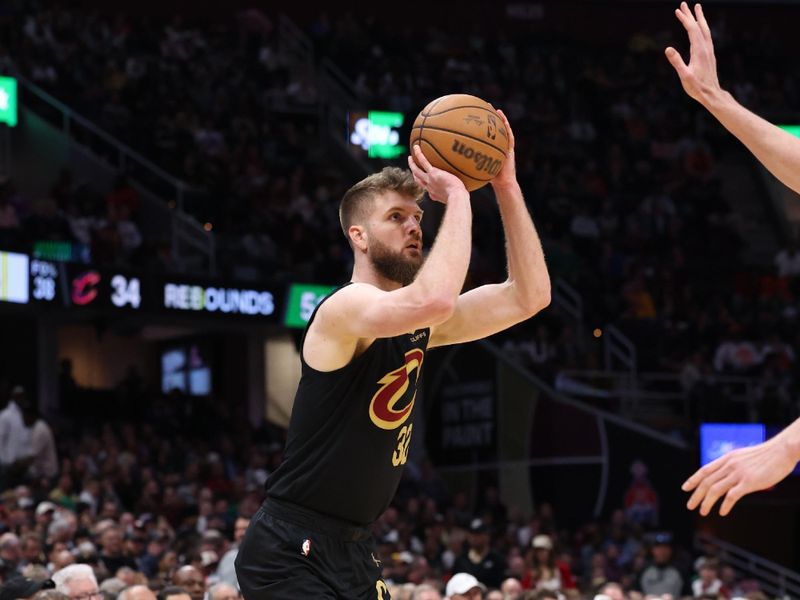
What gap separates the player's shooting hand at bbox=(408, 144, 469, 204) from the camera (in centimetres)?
530

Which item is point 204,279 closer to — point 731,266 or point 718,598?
point 718,598

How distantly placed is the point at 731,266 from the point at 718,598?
14391 mm

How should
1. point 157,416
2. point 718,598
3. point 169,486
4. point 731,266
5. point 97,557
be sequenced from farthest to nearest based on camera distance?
point 731,266 → point 157,416 → point 169,486 → point 718,598 → point 97,557

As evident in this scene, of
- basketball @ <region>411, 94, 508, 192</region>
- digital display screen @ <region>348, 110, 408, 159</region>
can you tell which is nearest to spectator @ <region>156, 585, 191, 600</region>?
basketball @ <region>411, 94, 508, 192</region>

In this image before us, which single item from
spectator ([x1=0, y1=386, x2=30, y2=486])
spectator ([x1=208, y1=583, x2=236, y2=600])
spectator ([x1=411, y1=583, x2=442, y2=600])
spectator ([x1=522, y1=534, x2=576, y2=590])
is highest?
spectator ([x1=0, y1=386, x2=30, y2=486])

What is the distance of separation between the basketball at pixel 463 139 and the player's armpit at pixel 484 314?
19.2 inches

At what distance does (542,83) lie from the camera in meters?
30.0

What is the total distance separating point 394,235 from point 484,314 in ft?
2.14

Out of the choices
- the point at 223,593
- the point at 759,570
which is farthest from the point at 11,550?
the point at 759,570

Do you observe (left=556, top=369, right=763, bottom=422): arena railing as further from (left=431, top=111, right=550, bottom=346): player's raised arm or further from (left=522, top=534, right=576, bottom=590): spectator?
(left=431, top=111, right=550, bottom=346): player's raised arm

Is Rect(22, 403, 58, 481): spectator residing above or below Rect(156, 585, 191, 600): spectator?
above

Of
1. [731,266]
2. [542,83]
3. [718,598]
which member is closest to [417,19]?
[542,83]

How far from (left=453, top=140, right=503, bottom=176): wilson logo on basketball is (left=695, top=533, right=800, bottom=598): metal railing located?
641 inches

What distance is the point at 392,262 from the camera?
17.7 ft
